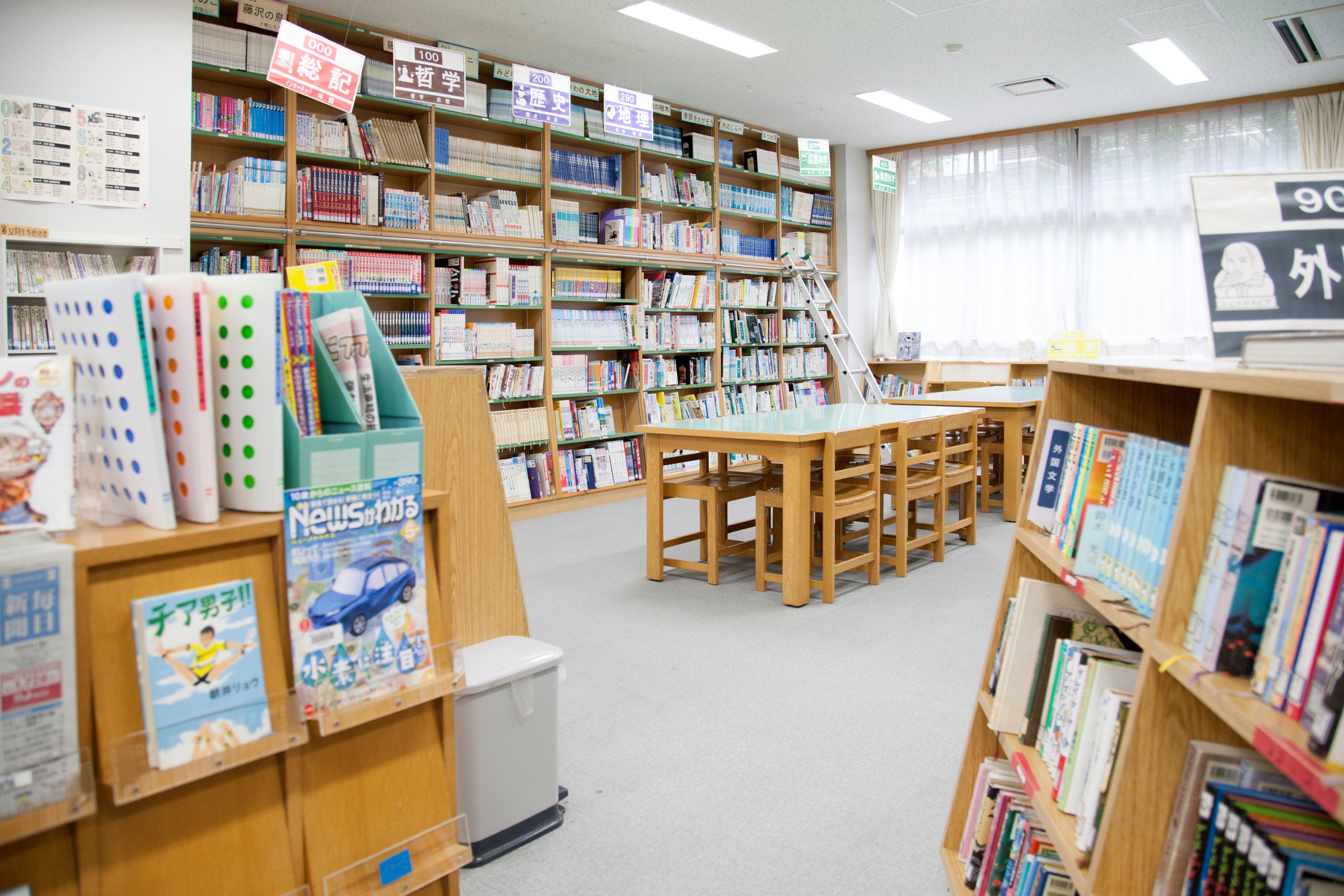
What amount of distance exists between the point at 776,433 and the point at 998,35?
11.6ft

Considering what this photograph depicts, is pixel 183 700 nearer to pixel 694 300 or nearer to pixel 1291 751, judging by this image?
pixel 1291 751

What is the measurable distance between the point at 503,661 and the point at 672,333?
5.28 m

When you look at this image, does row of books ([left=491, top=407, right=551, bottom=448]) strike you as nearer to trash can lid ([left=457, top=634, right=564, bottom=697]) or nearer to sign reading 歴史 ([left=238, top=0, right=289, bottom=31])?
sign reading 歴史 ([left=238, top=0, right=289, bottom=31])

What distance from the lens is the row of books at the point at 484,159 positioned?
212 inches

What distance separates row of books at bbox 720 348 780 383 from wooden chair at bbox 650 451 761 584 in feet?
9.79

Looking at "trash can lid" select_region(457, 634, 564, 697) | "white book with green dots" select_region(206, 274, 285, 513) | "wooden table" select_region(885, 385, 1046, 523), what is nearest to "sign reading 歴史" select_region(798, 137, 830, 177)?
"wooden table" select_region(885, 385, 1046, 523)

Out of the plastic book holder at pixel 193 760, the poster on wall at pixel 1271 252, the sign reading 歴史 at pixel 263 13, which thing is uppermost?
the sign reading 歴史 at pixel 263 13

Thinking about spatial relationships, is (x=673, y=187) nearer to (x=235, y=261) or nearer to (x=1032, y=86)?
(x=1032, y=86)

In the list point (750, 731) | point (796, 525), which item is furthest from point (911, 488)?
point (750, 731)

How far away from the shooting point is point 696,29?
17.0 feet

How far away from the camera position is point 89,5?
135 inches

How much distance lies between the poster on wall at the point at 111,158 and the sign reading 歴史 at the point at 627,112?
2317 millimetres

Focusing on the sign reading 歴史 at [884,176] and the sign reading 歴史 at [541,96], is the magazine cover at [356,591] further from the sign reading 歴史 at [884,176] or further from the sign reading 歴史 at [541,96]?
the sign reading 歴史 at [884,176]

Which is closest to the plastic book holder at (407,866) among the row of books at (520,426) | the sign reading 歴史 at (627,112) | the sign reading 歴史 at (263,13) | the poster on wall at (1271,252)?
the poster on wall at (1271,252)
